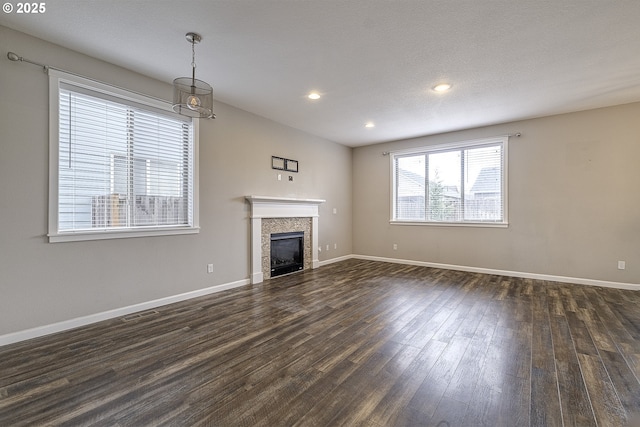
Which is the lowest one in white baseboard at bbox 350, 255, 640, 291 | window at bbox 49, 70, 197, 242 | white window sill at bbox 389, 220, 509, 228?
white baseboard at bbox 350, 255, 640, 291

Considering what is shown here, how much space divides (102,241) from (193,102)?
1.84m

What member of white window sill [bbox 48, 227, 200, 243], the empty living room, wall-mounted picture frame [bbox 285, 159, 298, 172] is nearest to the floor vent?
the empty living room

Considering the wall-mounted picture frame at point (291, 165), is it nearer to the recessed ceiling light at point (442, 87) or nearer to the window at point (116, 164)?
the window at point (116, 164)

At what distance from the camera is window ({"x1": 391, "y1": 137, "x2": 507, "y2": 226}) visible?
205 inches

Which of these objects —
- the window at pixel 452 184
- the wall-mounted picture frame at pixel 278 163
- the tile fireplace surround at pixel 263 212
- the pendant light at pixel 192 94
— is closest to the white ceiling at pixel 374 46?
the pendant light at pixel 192 94

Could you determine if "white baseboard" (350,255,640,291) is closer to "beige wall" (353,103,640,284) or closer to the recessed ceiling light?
"beige wall" (353,103,640,284)

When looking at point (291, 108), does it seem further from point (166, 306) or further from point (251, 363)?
point (251, 363)

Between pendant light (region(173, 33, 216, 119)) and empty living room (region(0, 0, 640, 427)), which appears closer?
empty living room (region(0, 0, 640, 427))

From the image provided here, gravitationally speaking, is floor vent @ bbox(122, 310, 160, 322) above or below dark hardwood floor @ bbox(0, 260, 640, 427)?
above

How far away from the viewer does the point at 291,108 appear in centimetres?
437

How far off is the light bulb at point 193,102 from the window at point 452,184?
4.74 meters

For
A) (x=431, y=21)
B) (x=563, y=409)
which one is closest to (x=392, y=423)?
(x=563, y=409)

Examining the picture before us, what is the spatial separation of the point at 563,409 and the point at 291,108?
4.35 metres

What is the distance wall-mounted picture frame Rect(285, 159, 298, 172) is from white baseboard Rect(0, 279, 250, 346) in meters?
2.42
